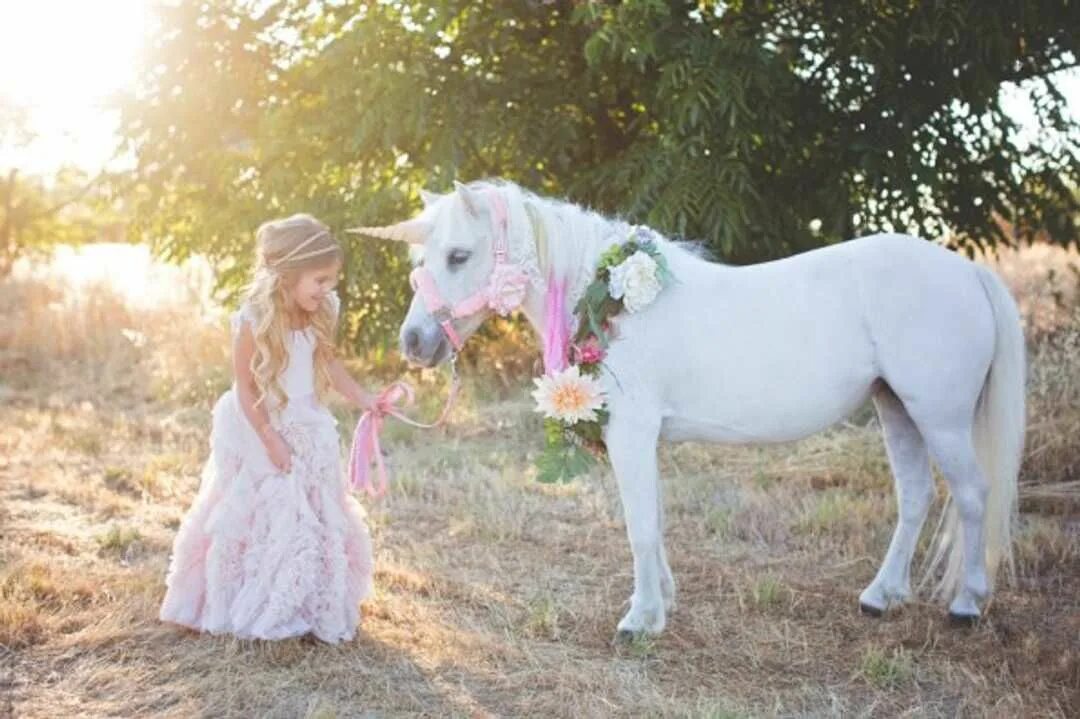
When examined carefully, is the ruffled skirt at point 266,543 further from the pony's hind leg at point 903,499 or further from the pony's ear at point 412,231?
the pony's hind leg at point 903,499

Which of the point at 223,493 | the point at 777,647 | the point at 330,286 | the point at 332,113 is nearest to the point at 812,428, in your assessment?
the point at 777,647

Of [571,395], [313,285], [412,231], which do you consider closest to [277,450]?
[313,285]

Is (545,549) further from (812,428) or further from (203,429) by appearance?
(203,429)

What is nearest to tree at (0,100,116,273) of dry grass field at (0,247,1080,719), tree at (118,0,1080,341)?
tree at (118,0,1080,341)

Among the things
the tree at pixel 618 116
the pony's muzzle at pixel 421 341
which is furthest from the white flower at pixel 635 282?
the tree at pixel 618 116

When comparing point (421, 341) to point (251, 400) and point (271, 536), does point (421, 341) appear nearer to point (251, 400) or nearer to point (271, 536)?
point (251, 400)

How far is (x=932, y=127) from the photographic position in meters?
7.23

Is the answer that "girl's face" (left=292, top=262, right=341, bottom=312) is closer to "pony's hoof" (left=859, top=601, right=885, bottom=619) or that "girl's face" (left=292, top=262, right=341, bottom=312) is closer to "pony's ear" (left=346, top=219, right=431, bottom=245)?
"pony's ear" (left=346, top=219, right=431, bottom=245)

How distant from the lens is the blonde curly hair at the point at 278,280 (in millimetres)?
3631

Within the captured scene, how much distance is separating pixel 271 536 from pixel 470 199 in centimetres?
134

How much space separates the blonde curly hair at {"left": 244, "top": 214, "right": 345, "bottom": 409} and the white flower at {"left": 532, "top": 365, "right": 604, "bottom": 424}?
32.5 inches

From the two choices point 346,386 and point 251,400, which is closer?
point 251,400

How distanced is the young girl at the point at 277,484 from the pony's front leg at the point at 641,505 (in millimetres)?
991

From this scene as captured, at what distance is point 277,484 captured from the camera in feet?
12.3
